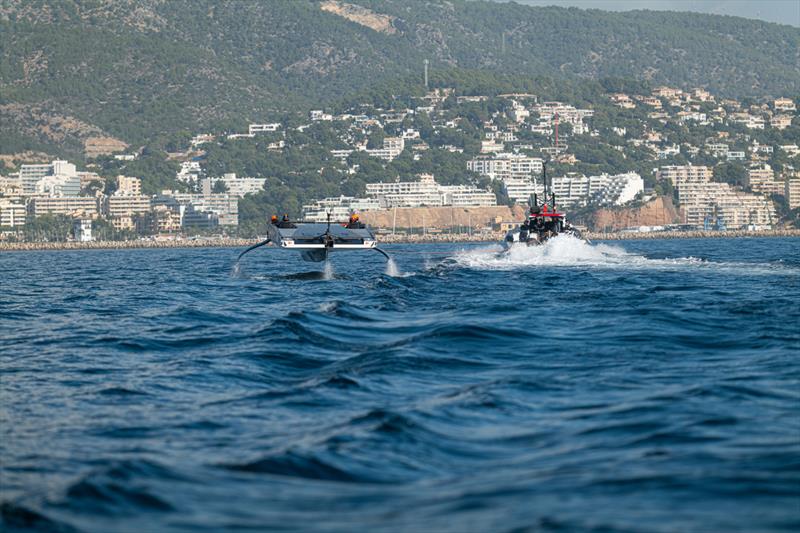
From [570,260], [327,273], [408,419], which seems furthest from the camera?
[570,260]

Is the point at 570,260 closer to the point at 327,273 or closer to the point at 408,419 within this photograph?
the point at 327,273

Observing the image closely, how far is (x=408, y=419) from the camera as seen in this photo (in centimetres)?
1650

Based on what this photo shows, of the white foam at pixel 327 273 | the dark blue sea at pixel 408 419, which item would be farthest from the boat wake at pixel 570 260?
the dark blue sea at pixel 408 419

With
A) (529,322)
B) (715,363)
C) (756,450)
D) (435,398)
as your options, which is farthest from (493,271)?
(756,450)

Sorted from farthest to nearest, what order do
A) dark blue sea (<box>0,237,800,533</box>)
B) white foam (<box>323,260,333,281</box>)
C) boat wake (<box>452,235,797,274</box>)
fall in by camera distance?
boat wake (<box>452,235,797,274</box>), white foam (<box>323,260,333,281</box>), dark blue sea (<box>0,237,800,533</box>)

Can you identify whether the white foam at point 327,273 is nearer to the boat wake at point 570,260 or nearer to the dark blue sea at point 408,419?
the boat wake at point 570,260

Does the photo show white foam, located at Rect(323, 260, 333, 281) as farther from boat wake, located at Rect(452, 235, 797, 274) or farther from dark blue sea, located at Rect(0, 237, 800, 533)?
dark blue sea, located at Rect(0, 237, 800, 533)

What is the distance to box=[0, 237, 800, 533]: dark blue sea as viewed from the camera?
12.4 m

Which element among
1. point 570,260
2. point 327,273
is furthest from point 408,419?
point 570,260

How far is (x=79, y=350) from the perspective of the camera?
83.7 feet

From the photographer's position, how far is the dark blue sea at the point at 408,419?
1241 cm

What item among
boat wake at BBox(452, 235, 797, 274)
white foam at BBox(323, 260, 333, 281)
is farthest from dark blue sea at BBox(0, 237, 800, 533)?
boat wake at BBox(452, 235, 797, 274)

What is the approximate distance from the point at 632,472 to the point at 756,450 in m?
1.72

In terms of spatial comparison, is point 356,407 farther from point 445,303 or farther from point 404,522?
point 445,303
